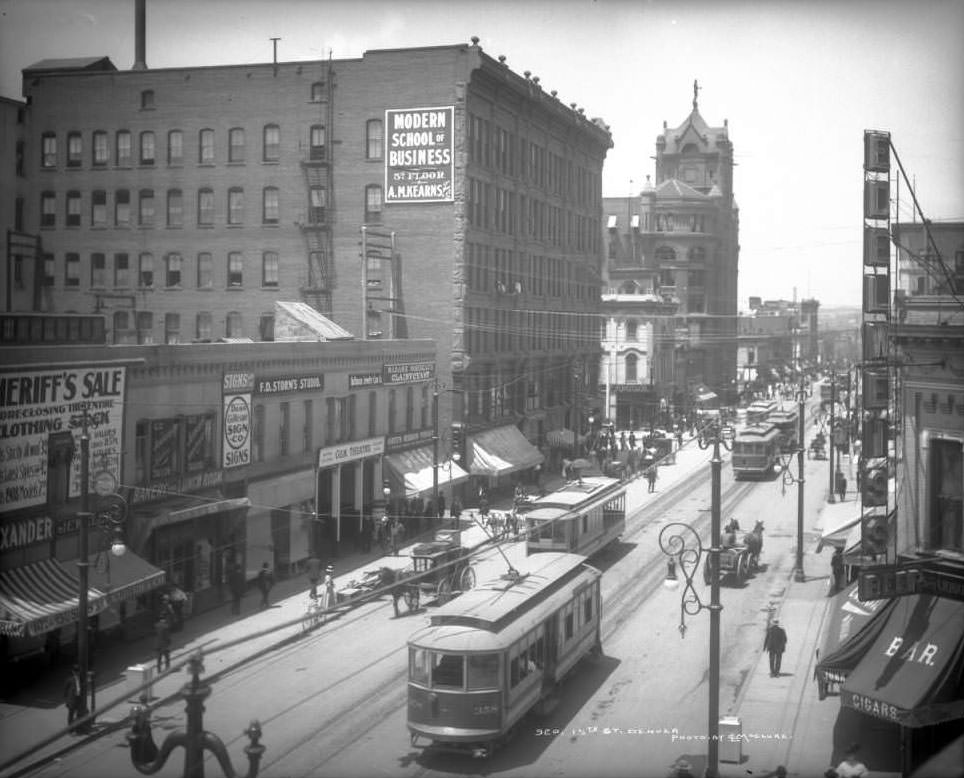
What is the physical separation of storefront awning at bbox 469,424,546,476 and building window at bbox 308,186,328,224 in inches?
479

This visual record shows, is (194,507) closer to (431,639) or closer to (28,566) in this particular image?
(28,566)

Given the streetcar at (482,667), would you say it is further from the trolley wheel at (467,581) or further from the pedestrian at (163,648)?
the trolley wheel at (467,581)

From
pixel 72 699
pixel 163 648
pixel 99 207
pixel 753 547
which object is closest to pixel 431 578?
pixel 163 648

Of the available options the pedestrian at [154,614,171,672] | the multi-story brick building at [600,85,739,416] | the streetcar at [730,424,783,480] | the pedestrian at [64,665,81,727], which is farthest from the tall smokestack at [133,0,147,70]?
the pedestrian at [64,665,81,727]

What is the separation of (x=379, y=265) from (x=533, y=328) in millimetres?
11443

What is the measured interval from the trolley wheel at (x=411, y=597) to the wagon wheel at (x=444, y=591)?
0.58 meters

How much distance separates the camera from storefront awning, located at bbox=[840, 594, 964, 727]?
1812 cm

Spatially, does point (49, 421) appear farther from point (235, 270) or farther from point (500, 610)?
point (235, 270)

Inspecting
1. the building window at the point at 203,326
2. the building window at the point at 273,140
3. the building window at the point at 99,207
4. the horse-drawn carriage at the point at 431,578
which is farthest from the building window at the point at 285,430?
the building window at the point at 99,207

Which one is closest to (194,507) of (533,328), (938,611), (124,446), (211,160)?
(124,446)

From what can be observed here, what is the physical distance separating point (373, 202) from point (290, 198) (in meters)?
3.99

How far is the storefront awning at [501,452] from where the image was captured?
5131 cm

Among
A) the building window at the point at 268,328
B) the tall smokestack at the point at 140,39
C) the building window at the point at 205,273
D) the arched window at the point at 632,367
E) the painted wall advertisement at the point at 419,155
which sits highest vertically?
the tall smokestack at the point at 140,39

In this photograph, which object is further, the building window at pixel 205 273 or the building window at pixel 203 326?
the building window at pixel 203 326
